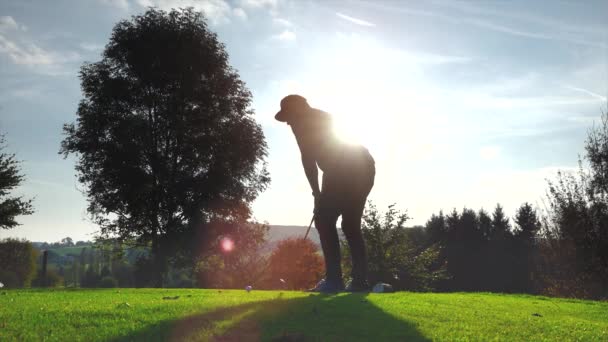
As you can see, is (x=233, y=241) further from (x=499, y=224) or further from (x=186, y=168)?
(x=499, y=224)

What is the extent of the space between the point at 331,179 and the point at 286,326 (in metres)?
6.40

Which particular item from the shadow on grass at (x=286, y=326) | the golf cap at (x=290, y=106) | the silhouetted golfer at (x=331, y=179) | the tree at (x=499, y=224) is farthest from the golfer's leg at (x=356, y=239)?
the tree at (x=499, y=224)

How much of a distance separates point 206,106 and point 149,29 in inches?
225

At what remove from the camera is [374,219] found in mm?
32875

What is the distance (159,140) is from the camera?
2975cm

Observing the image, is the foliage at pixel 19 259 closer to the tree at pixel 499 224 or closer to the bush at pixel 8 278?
the bush at pixel 8 278

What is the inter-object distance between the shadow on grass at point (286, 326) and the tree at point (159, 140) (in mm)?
20341

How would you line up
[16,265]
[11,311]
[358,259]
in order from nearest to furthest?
[11,311], [358,259], [16,265]

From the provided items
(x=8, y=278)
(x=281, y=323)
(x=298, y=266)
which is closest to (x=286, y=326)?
(x=281, y=323)

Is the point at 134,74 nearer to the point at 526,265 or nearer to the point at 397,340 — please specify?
the point at 397,340

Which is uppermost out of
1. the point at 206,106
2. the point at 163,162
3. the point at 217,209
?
A: the point at 206,106

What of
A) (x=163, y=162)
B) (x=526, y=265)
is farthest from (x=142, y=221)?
(x=526, y=265)

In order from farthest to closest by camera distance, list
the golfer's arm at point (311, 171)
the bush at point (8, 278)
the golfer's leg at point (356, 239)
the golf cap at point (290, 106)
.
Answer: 1. the bush at point (8, 278)
2. the golf cap at point (290, 106)
3. the golfer's leg at point (356, 239)
4. the golfer's arm at point (311, 171)

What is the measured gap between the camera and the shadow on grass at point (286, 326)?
6965mm
